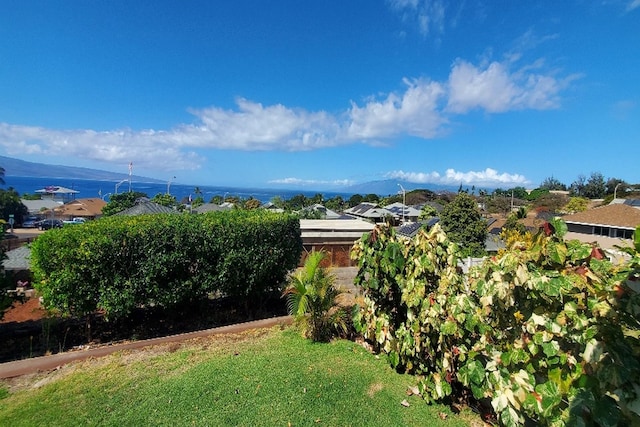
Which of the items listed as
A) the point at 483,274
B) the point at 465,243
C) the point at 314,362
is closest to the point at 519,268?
the point at 483,274

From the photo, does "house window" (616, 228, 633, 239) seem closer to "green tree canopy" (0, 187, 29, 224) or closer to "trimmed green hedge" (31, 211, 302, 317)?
"trimmed green hedge" (31, 211, 302, 317)

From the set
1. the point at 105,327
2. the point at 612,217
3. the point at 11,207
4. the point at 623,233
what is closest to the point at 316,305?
the point at 105,327

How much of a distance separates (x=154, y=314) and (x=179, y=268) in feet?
4.59

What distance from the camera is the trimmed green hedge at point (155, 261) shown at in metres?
5.22

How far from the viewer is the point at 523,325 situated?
8.69 feet

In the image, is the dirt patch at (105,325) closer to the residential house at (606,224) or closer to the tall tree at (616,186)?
the residential house at (606,224)

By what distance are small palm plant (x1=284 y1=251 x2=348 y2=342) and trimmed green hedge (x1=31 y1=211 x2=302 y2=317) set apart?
1.49 metres

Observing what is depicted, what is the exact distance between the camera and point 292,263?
756cm

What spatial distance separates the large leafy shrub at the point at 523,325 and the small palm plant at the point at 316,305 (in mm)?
989

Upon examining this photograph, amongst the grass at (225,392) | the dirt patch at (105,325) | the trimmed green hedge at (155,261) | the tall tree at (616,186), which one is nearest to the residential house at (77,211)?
the dirt patch at (105,325)

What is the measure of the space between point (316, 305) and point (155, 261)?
2.98 metres

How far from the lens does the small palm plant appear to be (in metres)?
5.41

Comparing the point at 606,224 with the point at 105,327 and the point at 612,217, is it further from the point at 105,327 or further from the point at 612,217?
the point at 105,327

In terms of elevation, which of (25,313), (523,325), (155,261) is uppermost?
(523,325)
